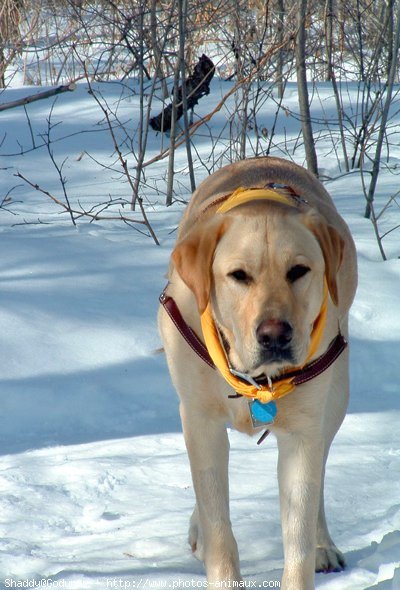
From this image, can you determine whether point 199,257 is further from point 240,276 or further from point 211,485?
point 211,485

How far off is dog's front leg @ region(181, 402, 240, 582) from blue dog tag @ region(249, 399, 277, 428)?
196 mm

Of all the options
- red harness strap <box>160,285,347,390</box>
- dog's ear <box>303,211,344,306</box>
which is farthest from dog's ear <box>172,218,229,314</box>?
dog's ear <box>303,211,344,306</box>

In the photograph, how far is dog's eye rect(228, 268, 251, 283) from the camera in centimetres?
249

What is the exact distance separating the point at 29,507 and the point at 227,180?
1.53 m

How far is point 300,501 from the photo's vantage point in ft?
8.80

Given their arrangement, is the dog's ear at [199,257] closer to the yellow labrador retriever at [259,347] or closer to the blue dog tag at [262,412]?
the yellow labrador retriever at [259,347]

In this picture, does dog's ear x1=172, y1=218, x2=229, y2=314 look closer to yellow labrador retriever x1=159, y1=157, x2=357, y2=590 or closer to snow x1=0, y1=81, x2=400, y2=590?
yellow labrador retriever x1=159, y1=157, x2=357, y2=590

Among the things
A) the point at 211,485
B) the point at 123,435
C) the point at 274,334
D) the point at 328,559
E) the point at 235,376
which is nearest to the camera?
the point at 274,334

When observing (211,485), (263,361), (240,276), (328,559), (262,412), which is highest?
(240,276)

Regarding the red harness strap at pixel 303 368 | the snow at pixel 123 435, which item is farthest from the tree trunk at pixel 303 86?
the red harness strap at pixel 303 368

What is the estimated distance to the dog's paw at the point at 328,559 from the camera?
114 inches

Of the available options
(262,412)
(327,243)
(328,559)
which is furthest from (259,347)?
(328,559)

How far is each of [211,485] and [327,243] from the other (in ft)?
2.95

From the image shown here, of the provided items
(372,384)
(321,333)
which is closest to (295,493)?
(321,333)
